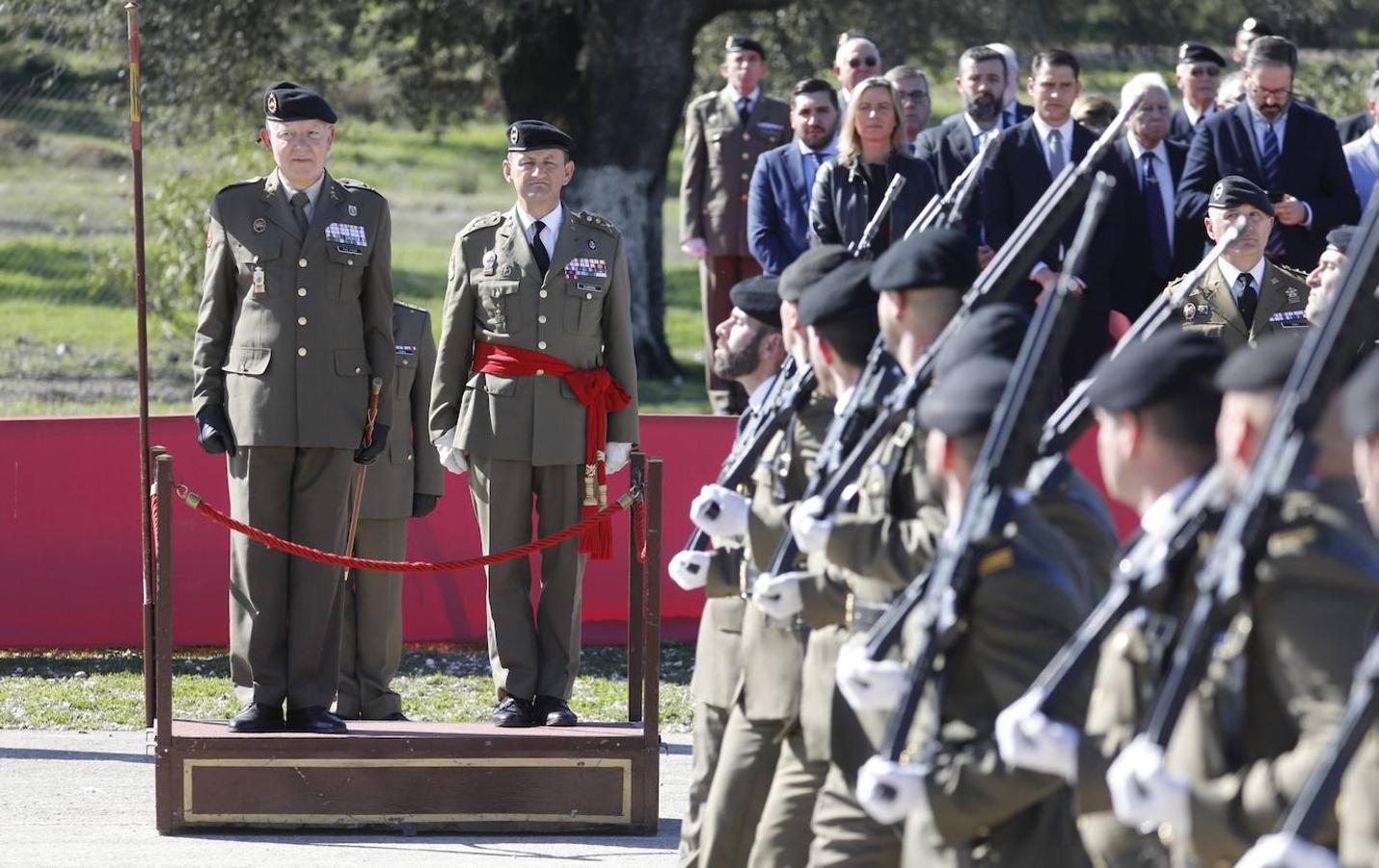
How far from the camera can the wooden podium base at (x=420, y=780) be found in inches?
281

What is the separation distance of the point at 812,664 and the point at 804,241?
19.3ft

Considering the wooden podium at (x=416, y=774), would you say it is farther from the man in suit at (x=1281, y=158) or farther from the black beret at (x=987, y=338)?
the man in suit at (x=1281, y=158)

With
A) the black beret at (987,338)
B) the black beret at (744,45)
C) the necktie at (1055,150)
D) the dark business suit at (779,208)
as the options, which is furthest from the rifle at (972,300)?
the black beret at (744,45)

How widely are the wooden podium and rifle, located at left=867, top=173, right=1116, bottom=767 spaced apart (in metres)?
3.34

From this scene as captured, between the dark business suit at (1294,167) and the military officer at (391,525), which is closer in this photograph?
the military officer at (391,525)

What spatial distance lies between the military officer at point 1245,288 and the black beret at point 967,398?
4.97 metres

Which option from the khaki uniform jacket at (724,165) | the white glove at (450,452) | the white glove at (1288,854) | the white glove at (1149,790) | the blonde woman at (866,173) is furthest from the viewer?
the khaki uniform jacket at (724,165)

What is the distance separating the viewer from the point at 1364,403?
3051mm

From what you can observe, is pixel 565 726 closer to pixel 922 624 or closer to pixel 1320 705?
pixel 922 624

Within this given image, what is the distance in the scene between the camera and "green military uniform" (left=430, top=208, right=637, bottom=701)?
7.72 meters

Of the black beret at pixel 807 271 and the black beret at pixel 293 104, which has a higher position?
the black beret at pixel 293 104

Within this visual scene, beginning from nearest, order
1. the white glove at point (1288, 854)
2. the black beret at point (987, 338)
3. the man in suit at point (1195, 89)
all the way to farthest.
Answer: the white glove at point (1288, 854) → the black beret at point (987, 338) → the man in suit at point (1195, 89)

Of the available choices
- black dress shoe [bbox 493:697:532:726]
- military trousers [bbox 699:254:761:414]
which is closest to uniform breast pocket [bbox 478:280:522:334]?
black dress shoe [bbox 493:697:532:726]

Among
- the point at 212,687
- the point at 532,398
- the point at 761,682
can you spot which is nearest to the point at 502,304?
the point at 532,398
